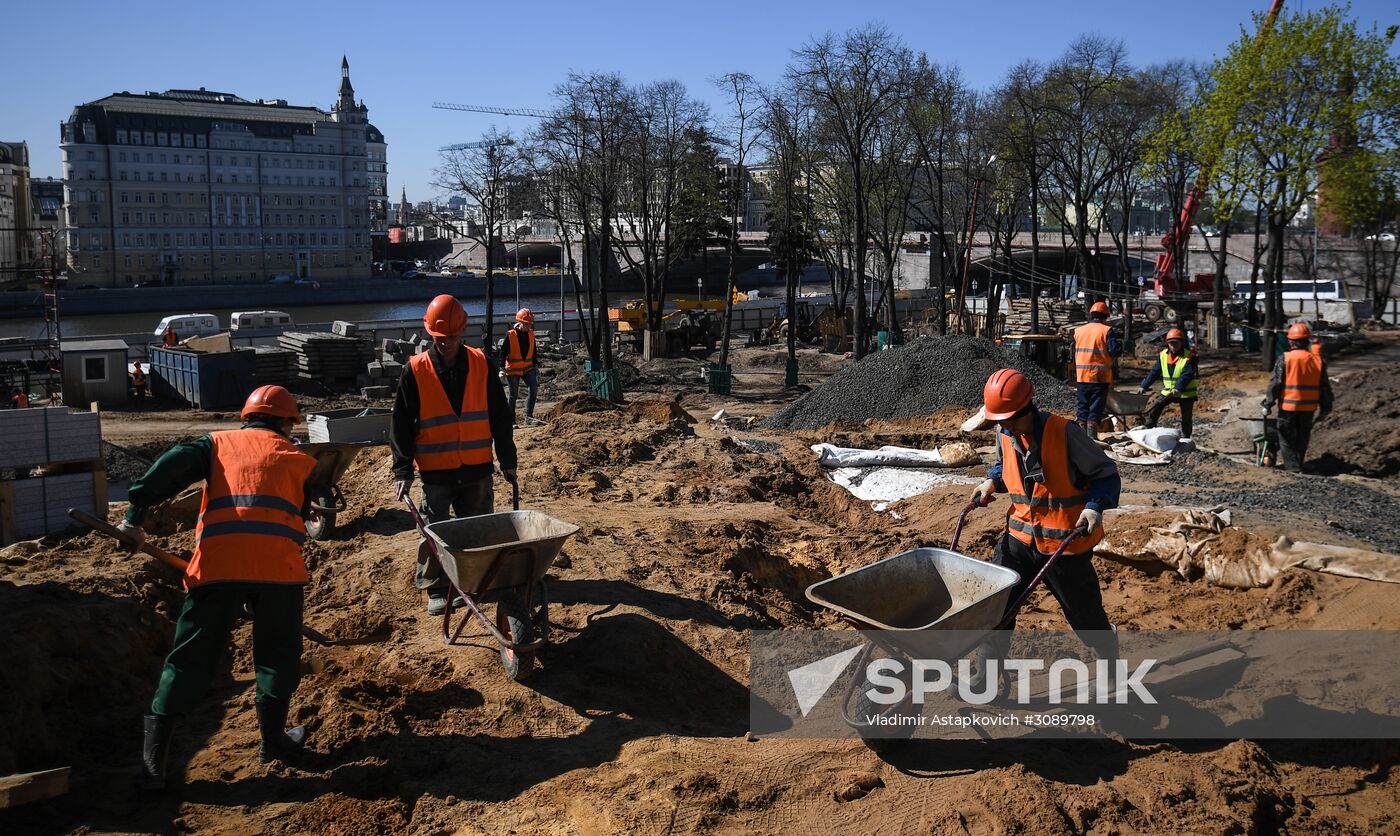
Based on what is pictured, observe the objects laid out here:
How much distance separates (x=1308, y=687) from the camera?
20.4 feet

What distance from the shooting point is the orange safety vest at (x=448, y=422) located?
22.3 feet

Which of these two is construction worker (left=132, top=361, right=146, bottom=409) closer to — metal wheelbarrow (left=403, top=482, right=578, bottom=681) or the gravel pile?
the gravel pile

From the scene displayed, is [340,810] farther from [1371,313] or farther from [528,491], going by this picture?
[1371,313]

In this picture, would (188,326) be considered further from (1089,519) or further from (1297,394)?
(1089,519)

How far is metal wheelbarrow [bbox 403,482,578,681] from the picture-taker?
5.81m

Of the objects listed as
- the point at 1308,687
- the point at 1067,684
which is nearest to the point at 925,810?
the point at 1067,684

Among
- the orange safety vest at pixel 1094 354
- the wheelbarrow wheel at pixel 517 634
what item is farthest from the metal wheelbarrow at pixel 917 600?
the orange safety vest at pixel 1094 354

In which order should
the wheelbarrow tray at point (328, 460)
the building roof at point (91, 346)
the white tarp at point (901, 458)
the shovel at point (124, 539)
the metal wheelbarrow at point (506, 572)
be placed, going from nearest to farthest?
the shovel at point (124, 539), the metal wheelbarrow at point (506, 572), the wheelbarrow tray at point (328, 460), the white tarp at point (901, 458), the building roof at point (91, 346)

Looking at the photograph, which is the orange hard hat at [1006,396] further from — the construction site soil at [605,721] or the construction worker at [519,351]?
the construction worker at [519,351]

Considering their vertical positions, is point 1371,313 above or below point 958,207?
below

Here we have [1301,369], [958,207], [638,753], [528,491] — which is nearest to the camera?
[638,753]

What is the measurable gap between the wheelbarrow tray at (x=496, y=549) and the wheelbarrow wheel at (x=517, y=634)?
0.11 meters

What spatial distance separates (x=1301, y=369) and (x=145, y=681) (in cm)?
1208

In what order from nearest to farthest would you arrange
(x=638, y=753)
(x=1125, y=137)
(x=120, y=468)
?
(x=638, y=753), (x=120, y=468), (x=1125, y=137)
